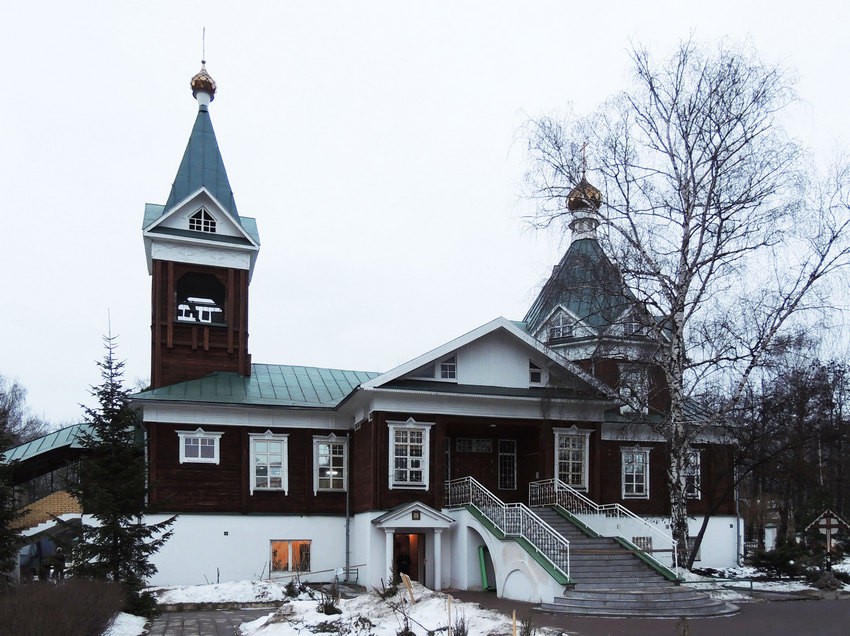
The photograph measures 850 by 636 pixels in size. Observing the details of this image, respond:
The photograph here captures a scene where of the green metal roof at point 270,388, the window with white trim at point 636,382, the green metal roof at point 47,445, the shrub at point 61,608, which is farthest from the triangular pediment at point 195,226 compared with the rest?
the shrub at point 61,608

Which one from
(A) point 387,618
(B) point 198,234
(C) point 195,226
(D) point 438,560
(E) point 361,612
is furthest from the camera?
(C) point 195,226

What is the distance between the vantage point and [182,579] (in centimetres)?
2261

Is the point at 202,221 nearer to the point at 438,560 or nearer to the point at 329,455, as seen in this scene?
the point at 329,455

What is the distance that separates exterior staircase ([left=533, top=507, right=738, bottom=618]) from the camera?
15.8m

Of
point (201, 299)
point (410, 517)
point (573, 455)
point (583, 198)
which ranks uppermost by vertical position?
point (583, 198)

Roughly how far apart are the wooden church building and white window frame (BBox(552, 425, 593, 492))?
0.19 feet

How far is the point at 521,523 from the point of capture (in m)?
18.8

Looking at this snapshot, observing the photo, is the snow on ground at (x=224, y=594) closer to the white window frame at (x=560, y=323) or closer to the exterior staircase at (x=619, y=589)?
the exterior staircase at (x=619, y=589)

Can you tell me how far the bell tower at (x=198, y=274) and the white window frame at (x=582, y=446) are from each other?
1031 cm

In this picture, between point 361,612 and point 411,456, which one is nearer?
point 361,612

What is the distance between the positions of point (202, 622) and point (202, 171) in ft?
53.6

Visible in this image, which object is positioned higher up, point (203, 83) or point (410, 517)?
point (203, 83)

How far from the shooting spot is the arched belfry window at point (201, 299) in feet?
88.7

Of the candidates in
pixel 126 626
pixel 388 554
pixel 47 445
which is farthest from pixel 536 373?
pixel 47 445
